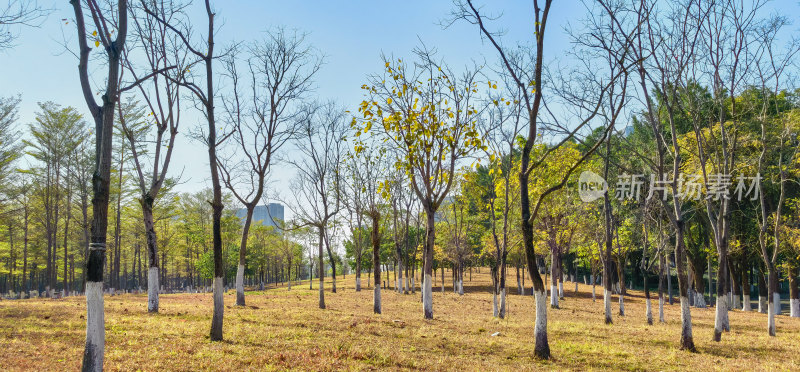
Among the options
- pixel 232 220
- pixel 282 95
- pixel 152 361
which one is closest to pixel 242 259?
pixel 282 95

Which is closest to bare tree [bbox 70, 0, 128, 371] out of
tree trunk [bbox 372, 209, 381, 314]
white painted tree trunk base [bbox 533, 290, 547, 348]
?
white painted tree trunk base [bbox 533, 290, 547, 348]

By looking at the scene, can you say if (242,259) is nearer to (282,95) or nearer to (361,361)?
(282,95)

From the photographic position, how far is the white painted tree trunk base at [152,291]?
17.0 meters

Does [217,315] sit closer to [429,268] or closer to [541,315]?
[541,315]

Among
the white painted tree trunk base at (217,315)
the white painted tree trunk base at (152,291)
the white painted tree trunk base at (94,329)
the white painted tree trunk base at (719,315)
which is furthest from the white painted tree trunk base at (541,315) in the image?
the white painted tree trunk base at (152,291)

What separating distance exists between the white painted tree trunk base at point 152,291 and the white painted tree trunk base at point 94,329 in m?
11.0

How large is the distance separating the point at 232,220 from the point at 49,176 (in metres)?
18.6

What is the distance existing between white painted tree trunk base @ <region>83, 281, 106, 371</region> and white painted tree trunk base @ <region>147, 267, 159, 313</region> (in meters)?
11.0

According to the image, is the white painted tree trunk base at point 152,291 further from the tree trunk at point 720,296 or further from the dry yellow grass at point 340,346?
the tree trunk at point 720,296

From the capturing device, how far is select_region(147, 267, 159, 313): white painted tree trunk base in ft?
55.8

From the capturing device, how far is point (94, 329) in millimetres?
6820

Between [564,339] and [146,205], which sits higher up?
[146,205]

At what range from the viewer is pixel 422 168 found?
1781cm

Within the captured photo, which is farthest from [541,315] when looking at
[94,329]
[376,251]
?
[376,251]
